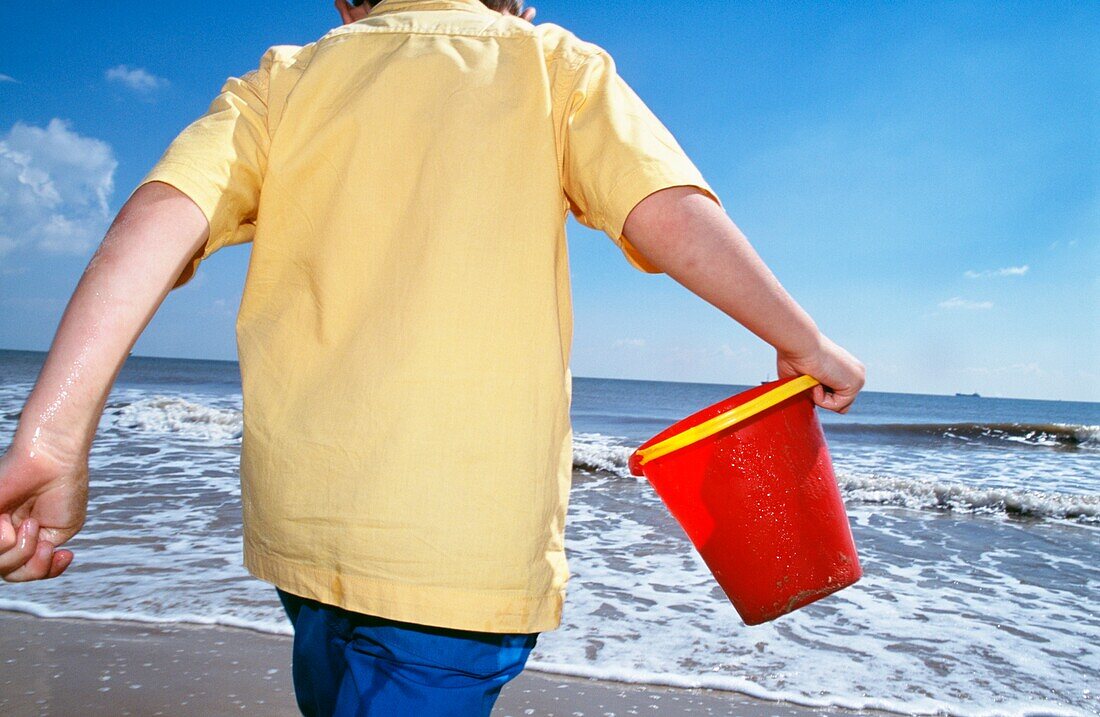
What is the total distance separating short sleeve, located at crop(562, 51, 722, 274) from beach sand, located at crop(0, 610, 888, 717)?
2.10 metres

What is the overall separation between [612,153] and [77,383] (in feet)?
2.15

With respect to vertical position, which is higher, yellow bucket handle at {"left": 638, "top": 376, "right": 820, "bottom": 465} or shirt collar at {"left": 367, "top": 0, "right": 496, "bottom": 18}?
shirt collar at {"left": 367, "top": 0, "right": 496, "bottom": 18}

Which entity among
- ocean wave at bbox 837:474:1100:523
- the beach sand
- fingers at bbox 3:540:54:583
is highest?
fingers at bbox 3:540:54:583

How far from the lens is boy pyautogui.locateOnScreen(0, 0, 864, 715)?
909 mm

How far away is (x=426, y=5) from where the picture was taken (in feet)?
3.66

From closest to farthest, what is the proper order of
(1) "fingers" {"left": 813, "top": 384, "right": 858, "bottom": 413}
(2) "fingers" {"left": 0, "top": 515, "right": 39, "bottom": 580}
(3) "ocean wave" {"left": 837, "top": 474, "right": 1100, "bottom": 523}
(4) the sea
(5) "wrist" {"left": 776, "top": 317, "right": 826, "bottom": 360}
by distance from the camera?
(2) "fingers" {"left": 0, "top": 515, "right": 39, "bottom": 580}
(5) "wrist" {"left": 776, "top": 317, "right": 826, "bottom": 360}
(1) "fingers" {"left": 813, "top": 384, "right": 858, "bottom": 413}
(4) the sea
(3) "ocean wave" {"left": 837, "top": 474, "right": 1100, "bottom": 523}

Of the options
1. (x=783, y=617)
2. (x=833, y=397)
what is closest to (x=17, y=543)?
(x=833, y=397)

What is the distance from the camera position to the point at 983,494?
7996 mm

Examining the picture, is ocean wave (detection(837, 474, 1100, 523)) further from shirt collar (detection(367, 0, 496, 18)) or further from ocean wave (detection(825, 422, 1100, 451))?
ocean wave (detection(825, 422, 1100, 451))

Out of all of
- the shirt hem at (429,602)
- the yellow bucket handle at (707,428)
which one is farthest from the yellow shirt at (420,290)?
the yellow bucket handle at (707,428)

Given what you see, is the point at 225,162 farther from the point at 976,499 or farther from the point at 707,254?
the point at 976,499

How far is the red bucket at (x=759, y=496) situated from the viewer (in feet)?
4.66

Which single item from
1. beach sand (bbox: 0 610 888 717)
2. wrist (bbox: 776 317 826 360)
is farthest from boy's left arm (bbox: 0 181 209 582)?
beach sand (bbox: 0 610 888 717)

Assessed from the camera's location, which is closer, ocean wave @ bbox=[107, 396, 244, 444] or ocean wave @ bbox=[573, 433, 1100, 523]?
ocean wave @ bbox=[573, 433, 1100, 523]
